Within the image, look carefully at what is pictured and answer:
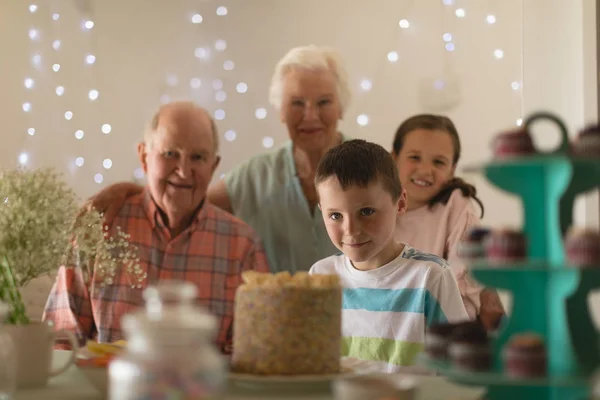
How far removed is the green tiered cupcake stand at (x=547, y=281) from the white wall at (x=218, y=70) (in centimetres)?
271

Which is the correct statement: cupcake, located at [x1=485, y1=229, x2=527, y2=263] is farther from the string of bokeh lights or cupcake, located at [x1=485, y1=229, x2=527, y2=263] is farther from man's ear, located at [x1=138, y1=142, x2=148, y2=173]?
the string of bokeh lights

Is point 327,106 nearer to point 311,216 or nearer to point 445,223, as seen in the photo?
point 311,216

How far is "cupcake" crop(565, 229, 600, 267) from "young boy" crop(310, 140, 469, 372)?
947 mm

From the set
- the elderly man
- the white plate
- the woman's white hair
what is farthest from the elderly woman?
the white plate

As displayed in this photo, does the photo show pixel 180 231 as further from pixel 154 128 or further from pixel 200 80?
pixel 200 80

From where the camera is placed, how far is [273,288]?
1.08 metres

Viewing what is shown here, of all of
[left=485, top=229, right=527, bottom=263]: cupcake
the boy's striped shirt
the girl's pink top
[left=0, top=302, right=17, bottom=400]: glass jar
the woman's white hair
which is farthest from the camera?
the woman's white hair

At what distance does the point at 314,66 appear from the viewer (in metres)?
3.07

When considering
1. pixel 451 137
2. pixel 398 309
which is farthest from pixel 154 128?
pixel 398 309

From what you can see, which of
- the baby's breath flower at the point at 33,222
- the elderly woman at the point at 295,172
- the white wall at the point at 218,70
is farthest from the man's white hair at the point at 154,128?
the baby's breath flower at the point at 33,222

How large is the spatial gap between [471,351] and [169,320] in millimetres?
324

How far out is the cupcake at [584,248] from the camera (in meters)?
0.81

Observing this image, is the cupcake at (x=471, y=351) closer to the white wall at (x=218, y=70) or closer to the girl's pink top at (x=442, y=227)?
the girl's pink top at (x=442, y=227)

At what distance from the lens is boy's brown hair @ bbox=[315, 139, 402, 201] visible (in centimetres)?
188
